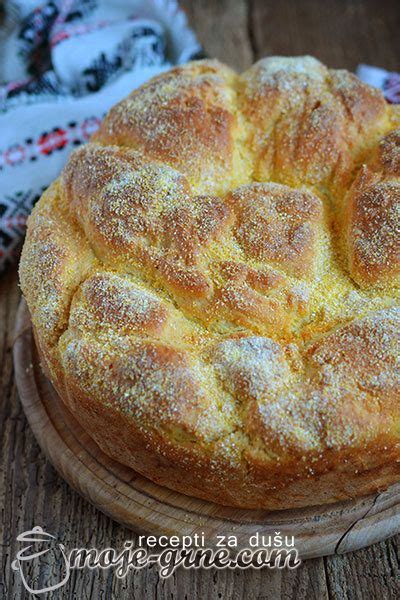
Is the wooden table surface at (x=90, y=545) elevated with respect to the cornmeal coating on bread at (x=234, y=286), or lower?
lower

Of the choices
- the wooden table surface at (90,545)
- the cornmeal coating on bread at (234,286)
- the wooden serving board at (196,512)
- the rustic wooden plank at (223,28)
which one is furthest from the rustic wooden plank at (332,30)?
the wooden serving board at (196,512)

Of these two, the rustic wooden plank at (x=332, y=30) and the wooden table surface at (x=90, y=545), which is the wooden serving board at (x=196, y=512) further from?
the rustic wooden plank at (x=332, y=30)

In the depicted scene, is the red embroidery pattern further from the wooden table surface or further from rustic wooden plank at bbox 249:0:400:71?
rustic wooden plank at bbox 249:0:400:71

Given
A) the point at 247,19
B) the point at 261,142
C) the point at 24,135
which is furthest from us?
the point at 247,19

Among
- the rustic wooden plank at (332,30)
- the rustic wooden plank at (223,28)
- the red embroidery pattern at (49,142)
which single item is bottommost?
the rustic wooden plank at (332,30)

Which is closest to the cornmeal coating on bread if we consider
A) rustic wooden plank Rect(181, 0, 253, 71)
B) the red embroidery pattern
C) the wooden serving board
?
the wooden serving board

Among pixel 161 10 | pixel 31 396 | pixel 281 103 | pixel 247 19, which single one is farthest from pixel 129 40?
pixel 31 396

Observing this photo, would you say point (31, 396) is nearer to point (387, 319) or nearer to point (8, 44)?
point (387, 319)
